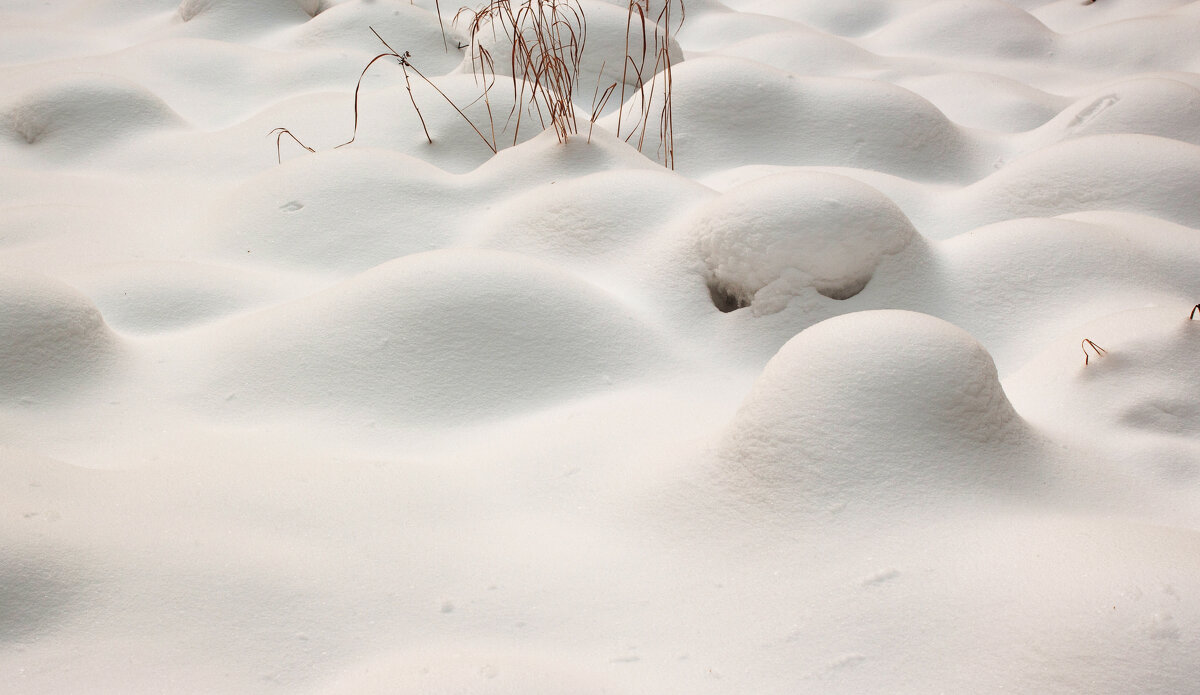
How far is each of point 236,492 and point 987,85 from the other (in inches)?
81.8

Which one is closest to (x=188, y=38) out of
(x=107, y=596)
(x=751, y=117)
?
(x=751, y=117)

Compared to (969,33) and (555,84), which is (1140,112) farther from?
(555,84)

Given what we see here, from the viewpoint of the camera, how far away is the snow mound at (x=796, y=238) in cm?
130

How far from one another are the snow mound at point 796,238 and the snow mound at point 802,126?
54 centimetres

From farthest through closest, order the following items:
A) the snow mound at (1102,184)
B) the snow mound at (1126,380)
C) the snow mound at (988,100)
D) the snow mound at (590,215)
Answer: the snow mound at (988,100) < the snow mound at (1102,184) < the snow mound at (590,215) < the snow mound at (1126,380)

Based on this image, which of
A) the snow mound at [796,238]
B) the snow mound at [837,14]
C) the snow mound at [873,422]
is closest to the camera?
the snow mound at [873,422]

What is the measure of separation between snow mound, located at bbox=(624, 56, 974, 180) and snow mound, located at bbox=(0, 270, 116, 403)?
1.14 metres

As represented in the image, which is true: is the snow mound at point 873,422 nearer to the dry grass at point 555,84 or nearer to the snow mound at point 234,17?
the dry grass at point 555,84

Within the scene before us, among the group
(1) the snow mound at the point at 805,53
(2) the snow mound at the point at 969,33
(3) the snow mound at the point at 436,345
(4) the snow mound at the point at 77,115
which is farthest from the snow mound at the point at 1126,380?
(4) the snow mound at the point at 77,115

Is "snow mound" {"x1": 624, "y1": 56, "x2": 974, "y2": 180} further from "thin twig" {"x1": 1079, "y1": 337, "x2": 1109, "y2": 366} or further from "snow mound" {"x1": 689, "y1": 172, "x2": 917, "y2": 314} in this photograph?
"thin twig" {"x1": 1079, "y1": 337, "x2": 1109, "y2": 366}

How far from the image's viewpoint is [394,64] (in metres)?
2.26

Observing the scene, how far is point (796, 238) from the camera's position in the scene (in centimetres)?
130

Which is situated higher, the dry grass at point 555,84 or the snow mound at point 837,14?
the dry grass at point 555,84

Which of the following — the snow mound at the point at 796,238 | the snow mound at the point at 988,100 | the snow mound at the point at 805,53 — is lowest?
the snow mound at the point at 988,100
